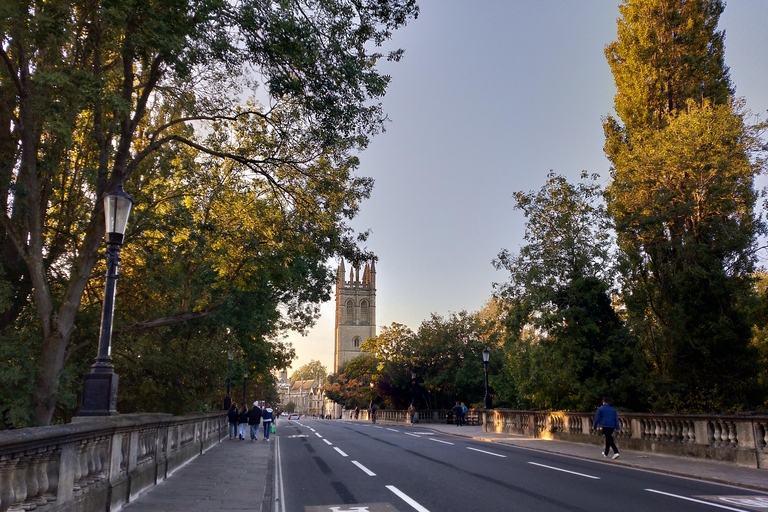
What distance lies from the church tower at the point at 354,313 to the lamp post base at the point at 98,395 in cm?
14315

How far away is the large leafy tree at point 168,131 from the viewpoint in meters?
10.5

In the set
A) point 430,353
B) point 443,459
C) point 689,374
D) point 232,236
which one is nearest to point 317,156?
point 232,236

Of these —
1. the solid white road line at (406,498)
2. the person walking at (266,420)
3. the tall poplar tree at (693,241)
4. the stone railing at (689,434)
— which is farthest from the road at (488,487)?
the person walking at (266,420)

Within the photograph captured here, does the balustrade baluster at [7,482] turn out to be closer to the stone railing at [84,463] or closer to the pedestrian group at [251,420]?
the stone railing at [84,463]

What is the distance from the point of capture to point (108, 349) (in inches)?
324

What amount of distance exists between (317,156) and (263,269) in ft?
14.3

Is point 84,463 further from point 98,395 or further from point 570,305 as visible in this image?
point 570,305

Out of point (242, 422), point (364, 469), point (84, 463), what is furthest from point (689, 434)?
point (242, 422)

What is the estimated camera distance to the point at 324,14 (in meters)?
11.4

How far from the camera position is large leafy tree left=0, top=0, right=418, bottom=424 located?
10523mm

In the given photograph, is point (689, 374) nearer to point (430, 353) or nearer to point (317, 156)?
point (317, 156)

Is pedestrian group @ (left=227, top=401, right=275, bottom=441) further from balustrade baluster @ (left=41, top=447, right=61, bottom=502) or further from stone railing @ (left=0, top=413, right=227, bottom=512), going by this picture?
balustrade baluster @ (left=41, top=447, right=61, bottom=502)

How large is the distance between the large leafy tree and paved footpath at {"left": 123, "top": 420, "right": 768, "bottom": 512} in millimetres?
4275

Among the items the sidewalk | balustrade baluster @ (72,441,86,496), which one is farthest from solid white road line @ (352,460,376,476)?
balustrade baluster @ (72,441,86,496)
